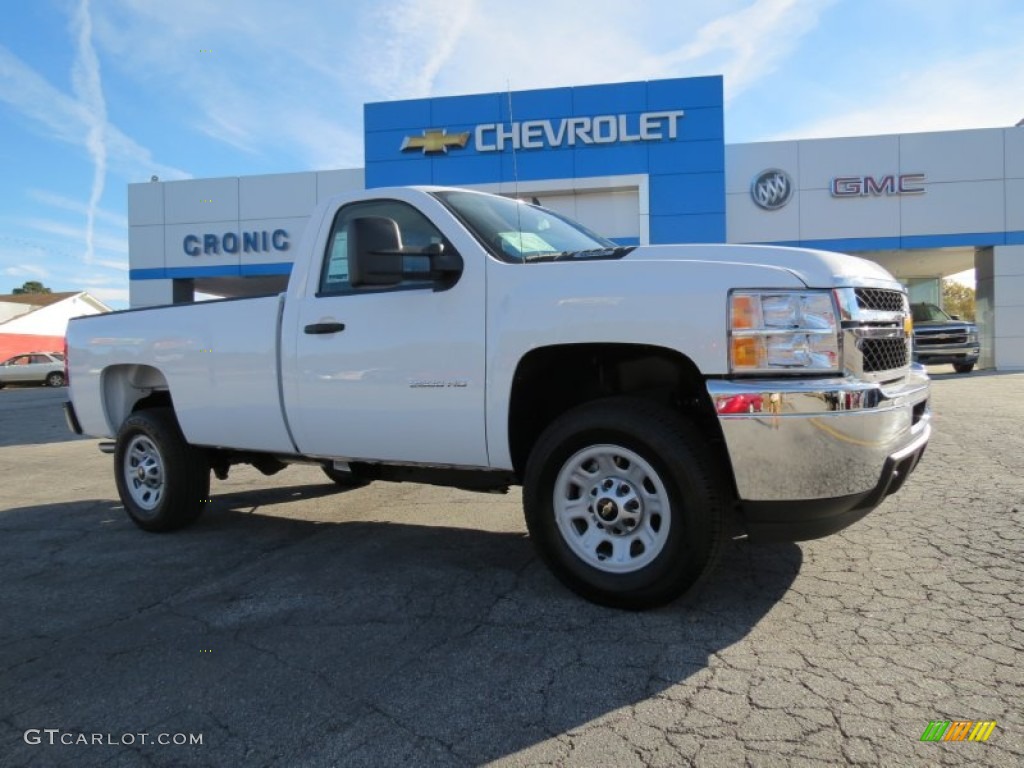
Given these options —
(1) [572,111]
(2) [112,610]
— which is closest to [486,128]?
(1) [572,111]

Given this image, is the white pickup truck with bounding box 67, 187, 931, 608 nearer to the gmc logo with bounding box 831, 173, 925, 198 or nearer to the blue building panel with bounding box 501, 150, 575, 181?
the blue building panel with bounding box 501, 150, 575, 181

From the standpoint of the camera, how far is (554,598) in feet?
12.0

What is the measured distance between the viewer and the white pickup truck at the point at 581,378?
3053 mm

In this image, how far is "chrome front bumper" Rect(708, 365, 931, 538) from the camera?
2.96 m

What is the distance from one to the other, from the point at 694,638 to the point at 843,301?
157cm

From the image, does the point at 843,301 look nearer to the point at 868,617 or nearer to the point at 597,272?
the point at 597,272

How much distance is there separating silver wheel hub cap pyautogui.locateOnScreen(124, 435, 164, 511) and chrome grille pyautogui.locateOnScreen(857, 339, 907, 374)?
4606 mm

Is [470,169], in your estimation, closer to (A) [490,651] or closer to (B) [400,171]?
(B) [400,171]

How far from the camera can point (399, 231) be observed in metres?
4.05

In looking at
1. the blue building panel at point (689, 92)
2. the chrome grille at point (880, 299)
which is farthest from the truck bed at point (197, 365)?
the blue building panel at point (689, 92)

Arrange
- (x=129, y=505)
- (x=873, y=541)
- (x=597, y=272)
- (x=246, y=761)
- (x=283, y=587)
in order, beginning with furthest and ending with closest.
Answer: (x=129, y=505) → (x=873, y=541) → (x=283, y=587) → (x=597, y=272) → (x=246, y=761)

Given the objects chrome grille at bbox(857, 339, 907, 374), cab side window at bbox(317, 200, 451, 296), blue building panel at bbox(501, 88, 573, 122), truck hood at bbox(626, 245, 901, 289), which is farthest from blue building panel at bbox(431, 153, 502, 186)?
chrome grille at bbox(857, 339, 907, 374)

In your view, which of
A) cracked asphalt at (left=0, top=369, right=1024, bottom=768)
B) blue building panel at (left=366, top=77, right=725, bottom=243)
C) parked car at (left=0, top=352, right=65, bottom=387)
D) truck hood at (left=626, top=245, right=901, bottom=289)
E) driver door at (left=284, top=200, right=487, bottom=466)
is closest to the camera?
cracked asphalt at (left=0, top=369, right=1024, bottom=768)

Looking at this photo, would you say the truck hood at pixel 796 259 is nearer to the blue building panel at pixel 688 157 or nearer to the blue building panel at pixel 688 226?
the blue building panel at pixel 688 226
